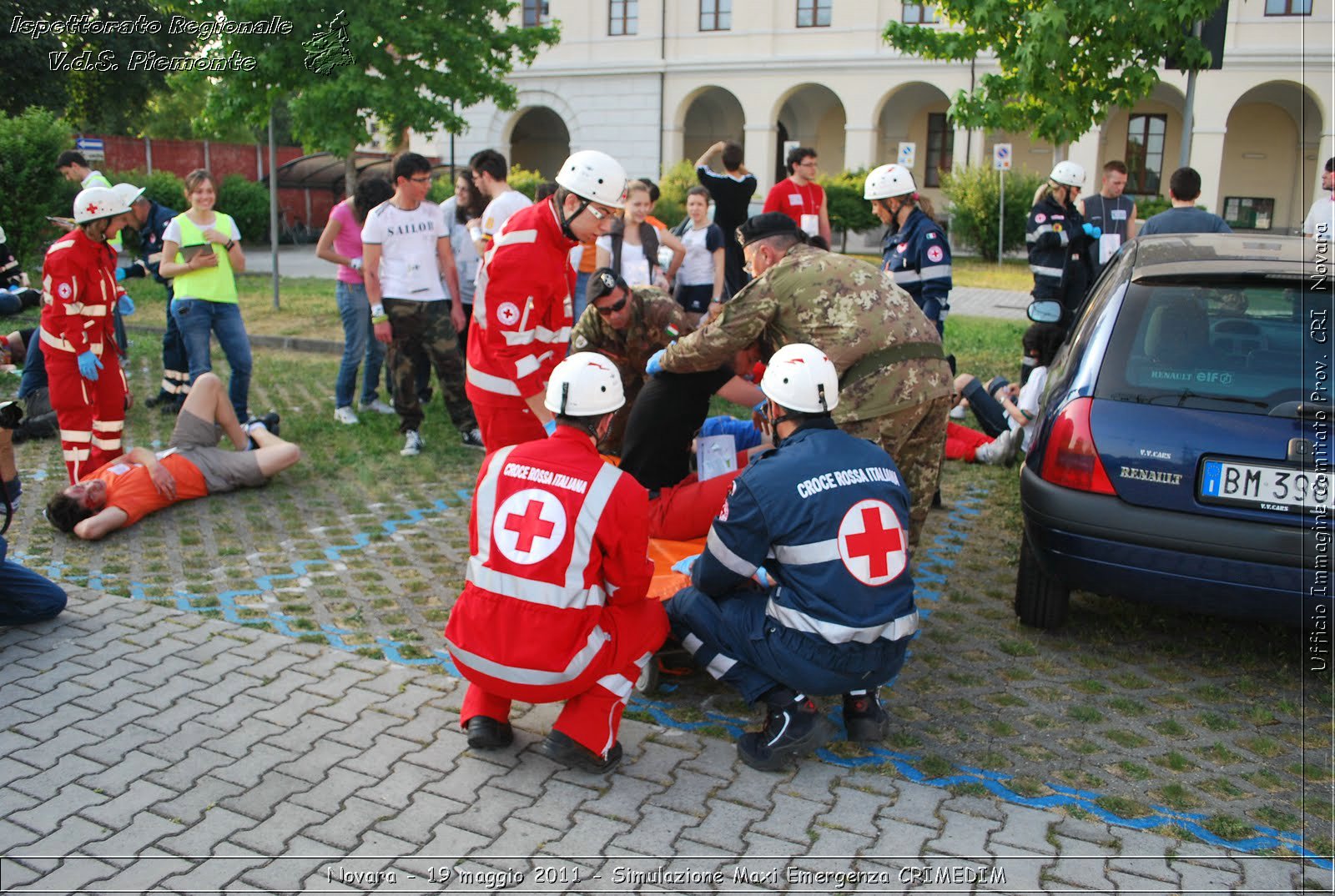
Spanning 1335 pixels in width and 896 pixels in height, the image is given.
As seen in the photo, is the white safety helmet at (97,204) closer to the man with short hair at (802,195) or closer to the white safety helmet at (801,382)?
the white safety helmet at (801,382)

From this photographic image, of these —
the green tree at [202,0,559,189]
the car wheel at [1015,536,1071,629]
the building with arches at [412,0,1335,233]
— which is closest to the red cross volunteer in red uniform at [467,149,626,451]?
the car wheel at [1015,536,1071,629]

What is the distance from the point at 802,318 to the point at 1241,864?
2677 mm

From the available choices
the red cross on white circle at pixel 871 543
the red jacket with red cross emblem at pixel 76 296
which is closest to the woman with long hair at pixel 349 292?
the red jacket with red cross emblem at pixel 76 296

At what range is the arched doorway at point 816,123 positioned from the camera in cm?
3678

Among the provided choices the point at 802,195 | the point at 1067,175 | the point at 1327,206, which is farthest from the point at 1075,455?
the point at 1327,206

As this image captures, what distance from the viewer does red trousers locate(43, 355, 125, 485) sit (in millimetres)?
6504

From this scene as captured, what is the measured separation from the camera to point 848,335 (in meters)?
4.78

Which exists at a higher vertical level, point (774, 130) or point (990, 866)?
point (774, 130)

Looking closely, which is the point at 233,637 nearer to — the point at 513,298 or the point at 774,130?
the point at 513,298

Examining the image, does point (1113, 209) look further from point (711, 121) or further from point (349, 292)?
point (711, 121)

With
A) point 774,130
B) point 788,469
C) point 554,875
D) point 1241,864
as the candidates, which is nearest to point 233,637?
point 554,875

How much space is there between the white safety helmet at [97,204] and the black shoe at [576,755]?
15.7 feet

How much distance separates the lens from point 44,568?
562 centimetres

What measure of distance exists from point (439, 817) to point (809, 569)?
4.76 feet
